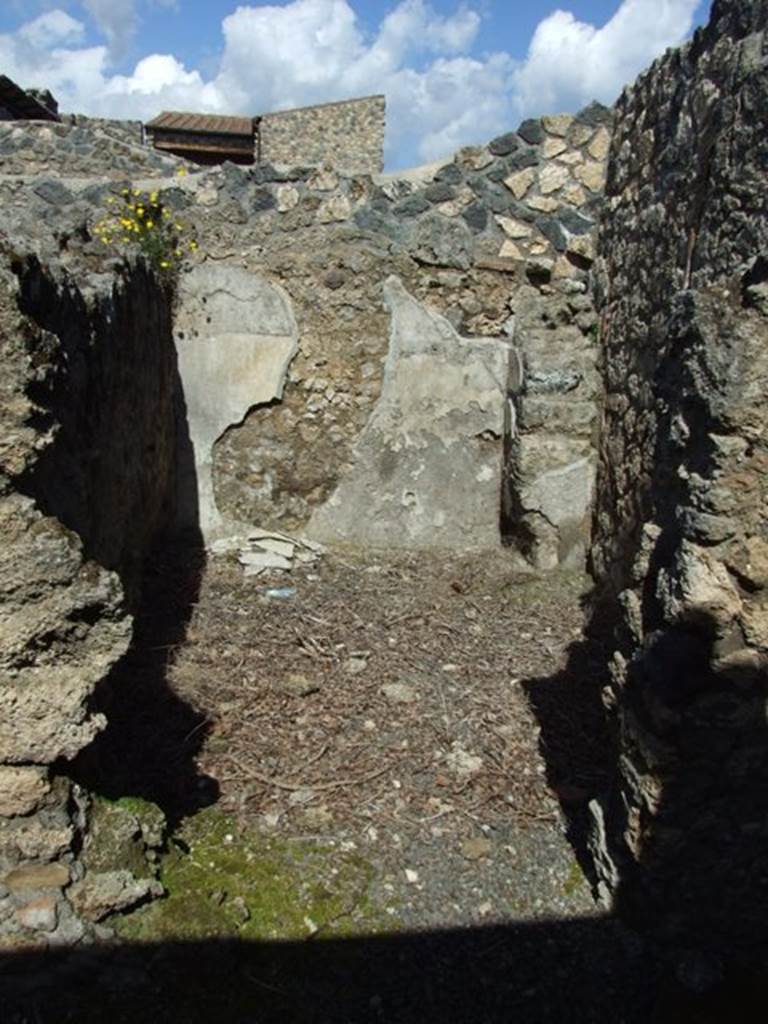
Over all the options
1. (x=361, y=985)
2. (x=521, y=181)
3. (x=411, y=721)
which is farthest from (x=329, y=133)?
(x=361, y=985)

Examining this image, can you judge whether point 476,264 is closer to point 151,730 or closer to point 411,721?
point 411,721

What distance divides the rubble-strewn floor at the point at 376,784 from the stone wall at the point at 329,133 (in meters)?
15.0

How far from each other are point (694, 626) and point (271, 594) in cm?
277

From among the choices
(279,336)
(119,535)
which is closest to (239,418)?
(279,336)

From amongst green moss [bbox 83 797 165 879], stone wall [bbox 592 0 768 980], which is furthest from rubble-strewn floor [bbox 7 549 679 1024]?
stone wall [bbox 592 0 768 980]

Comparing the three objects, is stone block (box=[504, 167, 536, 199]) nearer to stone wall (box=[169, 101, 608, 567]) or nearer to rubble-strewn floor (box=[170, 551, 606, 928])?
stone wall (box=[169, 101, 608, 567])

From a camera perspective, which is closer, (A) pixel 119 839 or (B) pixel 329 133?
(A) pixel 119 839

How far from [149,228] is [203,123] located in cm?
1470

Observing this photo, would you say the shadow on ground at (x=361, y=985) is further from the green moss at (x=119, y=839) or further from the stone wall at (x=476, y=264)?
the stone wall at (x=476, y=264)

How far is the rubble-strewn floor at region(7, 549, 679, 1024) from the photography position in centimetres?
203

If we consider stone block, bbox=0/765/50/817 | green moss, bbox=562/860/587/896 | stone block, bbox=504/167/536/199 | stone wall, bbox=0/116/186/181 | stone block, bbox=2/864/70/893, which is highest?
stone wall, bbox=0/116/186/181

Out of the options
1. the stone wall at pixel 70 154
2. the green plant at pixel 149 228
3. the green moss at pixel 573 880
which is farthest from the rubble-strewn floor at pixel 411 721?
the stone wall at pixel 70 154

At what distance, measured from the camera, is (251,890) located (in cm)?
233

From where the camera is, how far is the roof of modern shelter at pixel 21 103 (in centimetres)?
1270
